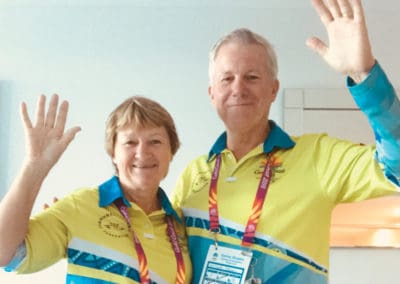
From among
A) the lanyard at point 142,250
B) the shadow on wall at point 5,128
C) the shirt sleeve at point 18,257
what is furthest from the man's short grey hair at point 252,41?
the shadow on wall at point 5,128

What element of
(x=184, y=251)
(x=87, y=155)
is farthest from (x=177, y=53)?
(x=184, y=251)

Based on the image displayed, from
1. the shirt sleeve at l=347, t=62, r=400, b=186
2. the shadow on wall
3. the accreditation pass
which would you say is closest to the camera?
the shirt sleeve at l=347, t=62, r=400, b=186

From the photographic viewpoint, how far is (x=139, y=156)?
1440 mm

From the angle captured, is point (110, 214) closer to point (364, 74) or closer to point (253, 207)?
point (253, 207)

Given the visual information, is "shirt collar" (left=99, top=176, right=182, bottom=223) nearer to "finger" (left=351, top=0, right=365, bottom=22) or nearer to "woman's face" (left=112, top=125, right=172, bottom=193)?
"woman's face" (left=112, top=125, right=172, bottom=193)

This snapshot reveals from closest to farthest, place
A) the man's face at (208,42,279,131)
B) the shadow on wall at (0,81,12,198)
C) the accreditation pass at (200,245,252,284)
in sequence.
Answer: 1. the accreditation pass at (200,245,252,284)
2. the man's face at (208,42,279,131)
3. the shadow on wall at (0,81,12,198)

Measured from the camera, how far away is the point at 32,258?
1.26 metres

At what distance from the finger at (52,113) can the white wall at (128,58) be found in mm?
1673

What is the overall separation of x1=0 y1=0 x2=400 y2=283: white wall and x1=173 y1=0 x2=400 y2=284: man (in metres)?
1.41

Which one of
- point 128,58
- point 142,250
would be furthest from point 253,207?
point 128,58

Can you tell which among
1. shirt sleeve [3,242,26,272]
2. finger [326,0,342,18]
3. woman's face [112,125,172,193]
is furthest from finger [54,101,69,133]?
finger [326,0,342,18]

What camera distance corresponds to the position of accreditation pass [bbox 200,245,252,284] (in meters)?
1.41

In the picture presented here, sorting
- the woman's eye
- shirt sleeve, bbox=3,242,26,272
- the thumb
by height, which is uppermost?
the woman's eye

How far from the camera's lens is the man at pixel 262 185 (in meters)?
1.38
